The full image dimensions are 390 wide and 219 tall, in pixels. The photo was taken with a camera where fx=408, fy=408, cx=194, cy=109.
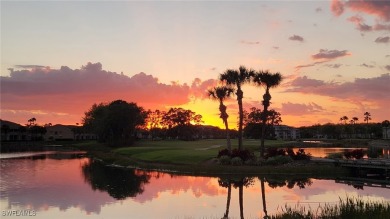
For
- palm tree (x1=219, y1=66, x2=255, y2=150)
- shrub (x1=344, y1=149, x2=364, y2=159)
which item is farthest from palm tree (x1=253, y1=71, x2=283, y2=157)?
shrub (x1=344, y1=149, x2=364, y2=159)

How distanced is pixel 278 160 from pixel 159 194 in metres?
22.1

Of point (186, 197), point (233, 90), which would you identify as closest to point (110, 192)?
point (186, 197)

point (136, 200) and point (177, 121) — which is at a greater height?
point (177, 121)

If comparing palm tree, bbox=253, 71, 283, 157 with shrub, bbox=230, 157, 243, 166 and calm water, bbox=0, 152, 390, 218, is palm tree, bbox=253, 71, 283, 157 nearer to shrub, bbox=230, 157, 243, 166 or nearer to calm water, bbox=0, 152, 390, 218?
shrub, bbox=230, 157, 243, 166

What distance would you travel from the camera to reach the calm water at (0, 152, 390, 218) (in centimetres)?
3006

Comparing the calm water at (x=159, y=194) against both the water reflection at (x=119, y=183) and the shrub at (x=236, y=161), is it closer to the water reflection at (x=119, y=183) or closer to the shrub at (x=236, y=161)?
the water reflection at (x=119, y=183)

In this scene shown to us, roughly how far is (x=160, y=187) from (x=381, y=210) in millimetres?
26660

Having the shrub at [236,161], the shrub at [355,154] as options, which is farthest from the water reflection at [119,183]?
the shrub at [355,154]

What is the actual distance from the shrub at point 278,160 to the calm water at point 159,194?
21.6 feet

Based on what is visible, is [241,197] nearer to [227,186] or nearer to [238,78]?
[227,186]

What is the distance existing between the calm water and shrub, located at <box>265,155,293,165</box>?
259 inches

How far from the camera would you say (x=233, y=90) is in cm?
6562

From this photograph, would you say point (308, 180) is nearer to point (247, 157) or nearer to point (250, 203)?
point (247, 157)

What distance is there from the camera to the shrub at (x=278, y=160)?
54406 mm
